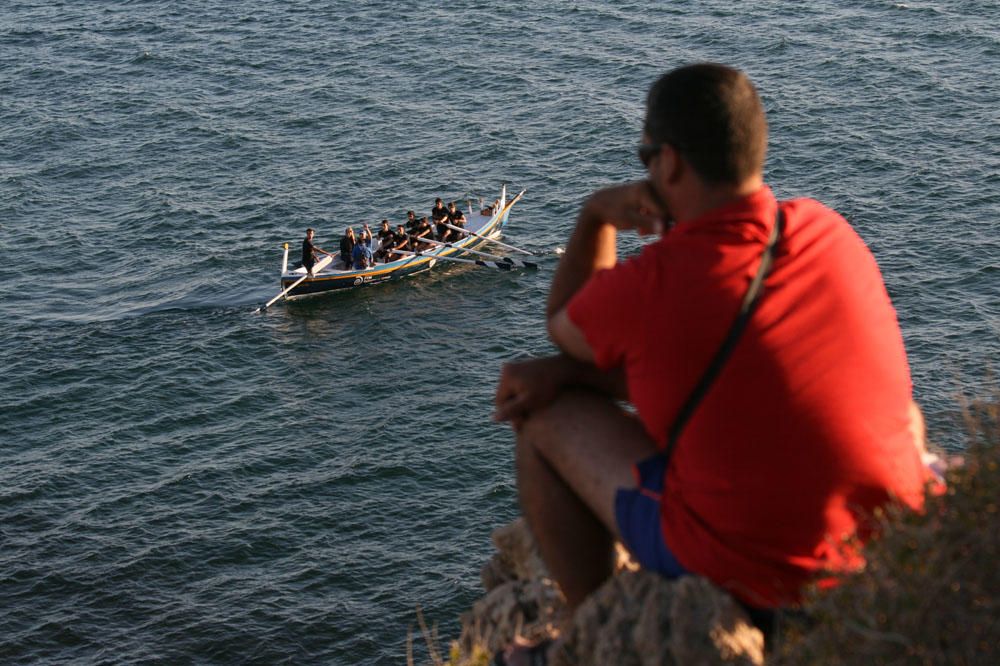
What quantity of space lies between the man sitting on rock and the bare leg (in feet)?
0.06

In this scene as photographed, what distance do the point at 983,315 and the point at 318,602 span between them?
19260mm

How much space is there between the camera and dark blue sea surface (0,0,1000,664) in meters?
27.1

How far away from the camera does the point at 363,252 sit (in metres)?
39.4

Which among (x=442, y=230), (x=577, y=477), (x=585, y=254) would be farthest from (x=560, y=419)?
(x=442, y=230)

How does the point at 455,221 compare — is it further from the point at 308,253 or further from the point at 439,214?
the point at 308,253

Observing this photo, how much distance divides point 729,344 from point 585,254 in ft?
3.10

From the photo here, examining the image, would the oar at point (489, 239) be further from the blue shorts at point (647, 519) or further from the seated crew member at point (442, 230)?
the blue shorts at point (647, 519)

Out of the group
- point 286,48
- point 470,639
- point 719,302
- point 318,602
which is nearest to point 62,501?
point 318,602

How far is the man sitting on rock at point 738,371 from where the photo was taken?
14.1ft

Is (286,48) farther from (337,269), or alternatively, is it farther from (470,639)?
(470,639)

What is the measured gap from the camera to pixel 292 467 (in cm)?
3067

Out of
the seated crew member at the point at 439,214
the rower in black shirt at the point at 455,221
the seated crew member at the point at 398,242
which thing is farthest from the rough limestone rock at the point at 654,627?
the rower in black shirt at the point at 455,221

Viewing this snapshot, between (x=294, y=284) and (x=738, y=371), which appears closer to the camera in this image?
(x=738, y=371)

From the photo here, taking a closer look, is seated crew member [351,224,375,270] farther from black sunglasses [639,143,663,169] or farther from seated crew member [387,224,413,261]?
black sunglasses [639,143,663,169]
